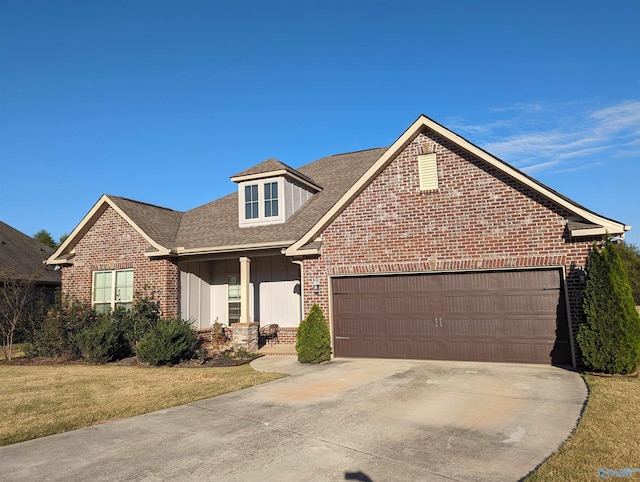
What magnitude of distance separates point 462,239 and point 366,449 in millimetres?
7203

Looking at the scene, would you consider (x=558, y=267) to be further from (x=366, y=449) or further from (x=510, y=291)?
(x=366, y=449)

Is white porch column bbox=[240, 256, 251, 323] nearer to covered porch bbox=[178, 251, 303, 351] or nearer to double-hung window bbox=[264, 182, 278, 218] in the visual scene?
covered porch bbox=[178, 251, 303, 351]

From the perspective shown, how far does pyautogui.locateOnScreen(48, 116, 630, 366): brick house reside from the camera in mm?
10469

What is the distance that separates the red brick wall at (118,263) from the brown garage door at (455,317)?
6654 mm

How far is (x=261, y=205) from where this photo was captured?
16688 millimetres

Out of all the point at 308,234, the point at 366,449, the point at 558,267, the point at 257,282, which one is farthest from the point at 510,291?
the point at 257,282

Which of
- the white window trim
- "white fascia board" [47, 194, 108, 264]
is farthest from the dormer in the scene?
"white fascia board" [47, 194, 108, 264]

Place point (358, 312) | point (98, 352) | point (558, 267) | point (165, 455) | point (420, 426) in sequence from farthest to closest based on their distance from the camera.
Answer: point (98, 352) < point (358, 312) < point (558, 267) < point (420, 426) < point (165, 455)

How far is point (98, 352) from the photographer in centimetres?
1355

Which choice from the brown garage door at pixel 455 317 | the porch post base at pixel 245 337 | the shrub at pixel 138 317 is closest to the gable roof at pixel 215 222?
the shrub at pixel 138 317

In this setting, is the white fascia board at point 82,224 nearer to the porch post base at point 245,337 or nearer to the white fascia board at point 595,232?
the porch post base at point 245,337

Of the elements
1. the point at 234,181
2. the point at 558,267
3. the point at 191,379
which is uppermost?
the point at 234,181

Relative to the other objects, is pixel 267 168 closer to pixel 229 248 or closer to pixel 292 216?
pixel 292 216

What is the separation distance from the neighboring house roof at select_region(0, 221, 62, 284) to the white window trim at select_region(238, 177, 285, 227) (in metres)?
13.6
